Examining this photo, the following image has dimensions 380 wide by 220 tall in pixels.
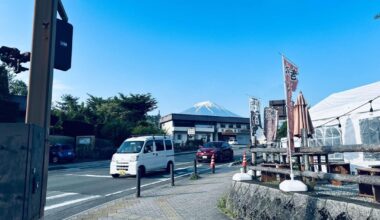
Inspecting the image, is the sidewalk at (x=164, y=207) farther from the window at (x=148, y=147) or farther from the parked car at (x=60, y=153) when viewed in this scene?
the parked car at (x=60, y=153)

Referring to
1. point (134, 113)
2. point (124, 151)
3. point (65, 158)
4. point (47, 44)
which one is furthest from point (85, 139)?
point (47, 44)

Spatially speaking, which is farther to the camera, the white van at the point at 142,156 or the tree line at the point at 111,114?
the tree line at the point at 111,114

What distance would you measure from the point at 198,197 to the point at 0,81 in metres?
16.2

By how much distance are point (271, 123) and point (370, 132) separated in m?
4.66

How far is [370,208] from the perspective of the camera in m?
3.35

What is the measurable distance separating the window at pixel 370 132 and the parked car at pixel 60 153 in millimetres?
23916

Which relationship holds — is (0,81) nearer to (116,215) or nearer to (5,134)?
(116,215)

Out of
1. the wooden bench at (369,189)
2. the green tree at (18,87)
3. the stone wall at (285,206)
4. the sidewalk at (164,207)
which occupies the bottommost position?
the sidewalk at (164,207)

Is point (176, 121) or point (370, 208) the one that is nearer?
point (370, 208)

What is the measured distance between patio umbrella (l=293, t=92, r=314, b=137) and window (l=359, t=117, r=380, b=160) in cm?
402

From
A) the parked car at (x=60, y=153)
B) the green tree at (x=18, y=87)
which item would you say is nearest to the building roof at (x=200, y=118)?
the green tree at (x=18, y=87)

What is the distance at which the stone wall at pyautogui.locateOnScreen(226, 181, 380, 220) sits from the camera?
3.60m

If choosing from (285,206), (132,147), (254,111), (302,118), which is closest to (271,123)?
(302,118)

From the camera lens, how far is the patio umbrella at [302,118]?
8.93 meters
